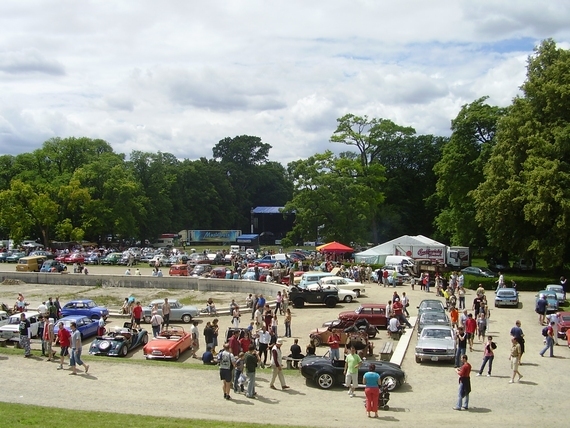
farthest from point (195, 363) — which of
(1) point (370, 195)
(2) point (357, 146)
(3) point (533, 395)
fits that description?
(2) point (357, 146)

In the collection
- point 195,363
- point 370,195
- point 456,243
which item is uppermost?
point 370,195

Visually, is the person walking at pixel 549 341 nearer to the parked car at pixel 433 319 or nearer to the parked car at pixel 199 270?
the parked car at pixel 433 319

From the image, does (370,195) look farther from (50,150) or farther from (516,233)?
(50,150)

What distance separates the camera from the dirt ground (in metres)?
16.0

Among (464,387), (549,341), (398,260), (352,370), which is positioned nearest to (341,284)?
(398,260)

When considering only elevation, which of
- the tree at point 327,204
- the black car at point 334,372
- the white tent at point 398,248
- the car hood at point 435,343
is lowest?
the black car at point 334,372

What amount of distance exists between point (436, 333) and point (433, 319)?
13.7 ft

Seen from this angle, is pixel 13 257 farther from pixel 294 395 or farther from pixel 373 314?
pixel 294 395

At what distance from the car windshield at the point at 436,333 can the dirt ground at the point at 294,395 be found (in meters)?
1.08

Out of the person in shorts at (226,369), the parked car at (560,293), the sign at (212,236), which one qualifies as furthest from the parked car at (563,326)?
the sign at (212,236)

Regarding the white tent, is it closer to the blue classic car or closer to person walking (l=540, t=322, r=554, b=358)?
person walking (l=540, t=322, r=554, b=358)

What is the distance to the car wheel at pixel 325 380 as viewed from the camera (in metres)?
18.8

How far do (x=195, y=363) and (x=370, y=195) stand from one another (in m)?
49.1

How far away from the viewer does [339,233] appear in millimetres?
66000
